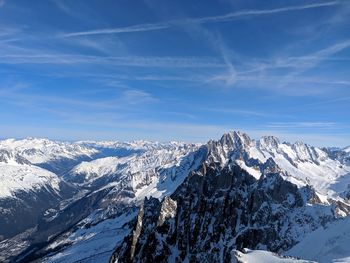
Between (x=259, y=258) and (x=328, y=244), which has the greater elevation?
(x=328, y=244)

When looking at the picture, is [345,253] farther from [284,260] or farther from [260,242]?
[260,242]

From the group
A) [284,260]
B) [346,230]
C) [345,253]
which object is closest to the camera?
[284,260]

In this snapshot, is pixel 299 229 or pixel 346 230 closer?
pixel 346 230

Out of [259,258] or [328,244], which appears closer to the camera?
[259,258]

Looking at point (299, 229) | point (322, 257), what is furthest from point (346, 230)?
point (299, 229)

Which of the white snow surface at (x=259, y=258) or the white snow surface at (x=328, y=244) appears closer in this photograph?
the white snow surface at (x=259, y=258)

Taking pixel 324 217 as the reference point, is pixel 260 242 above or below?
below

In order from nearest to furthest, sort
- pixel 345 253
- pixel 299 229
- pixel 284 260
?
pixel 284 260, pixel 345 253, pixel 299 229

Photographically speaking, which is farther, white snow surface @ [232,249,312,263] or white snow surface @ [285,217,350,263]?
white snow surface @ [285,217,350,263]
